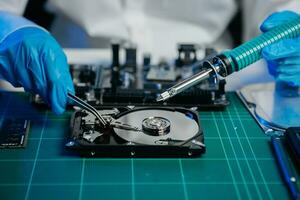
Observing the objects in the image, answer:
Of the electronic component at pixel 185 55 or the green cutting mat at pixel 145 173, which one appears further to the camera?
the electronic component at pixel 185 55

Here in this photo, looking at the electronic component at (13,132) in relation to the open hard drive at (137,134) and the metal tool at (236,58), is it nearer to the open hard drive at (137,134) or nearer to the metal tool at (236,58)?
the open hard drive at (137,134)

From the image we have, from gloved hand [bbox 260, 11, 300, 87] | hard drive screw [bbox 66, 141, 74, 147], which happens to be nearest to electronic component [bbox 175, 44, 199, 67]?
gloved hand [bbox 260, 11, 300, 87]

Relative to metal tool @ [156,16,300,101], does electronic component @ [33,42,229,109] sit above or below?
below

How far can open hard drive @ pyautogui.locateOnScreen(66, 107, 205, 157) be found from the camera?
0.96 meters

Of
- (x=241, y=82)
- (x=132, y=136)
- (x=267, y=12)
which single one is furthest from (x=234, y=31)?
(x=132, y=136)

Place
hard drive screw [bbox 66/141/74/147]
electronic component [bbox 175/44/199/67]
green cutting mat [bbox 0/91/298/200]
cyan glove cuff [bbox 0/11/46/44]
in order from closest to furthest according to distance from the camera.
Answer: green cutting mat [bbox 0/91/298/200], hard drive screw [bbox 66/141/74/147], cyan glove cuff [bbox 0/11/46/44], electronic component [bbox 175/44/199/67]

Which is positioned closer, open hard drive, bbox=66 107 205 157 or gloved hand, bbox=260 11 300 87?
open hard drive, bbox=66 107 205 157

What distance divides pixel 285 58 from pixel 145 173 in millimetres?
498

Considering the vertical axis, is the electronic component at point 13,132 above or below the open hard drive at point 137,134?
below

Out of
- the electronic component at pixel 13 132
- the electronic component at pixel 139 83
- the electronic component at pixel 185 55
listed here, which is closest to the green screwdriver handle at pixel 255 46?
the electronic component at pixel 139 83

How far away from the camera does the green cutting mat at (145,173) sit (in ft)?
2.85

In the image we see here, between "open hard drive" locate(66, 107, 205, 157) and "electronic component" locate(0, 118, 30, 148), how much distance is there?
0.37 ft

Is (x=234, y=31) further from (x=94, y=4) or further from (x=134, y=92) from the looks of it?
(x=134, y=92)

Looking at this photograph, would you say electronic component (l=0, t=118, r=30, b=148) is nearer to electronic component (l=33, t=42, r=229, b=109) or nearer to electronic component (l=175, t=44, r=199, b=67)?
electronic component (l=33, t=42, r=229, b=109)
